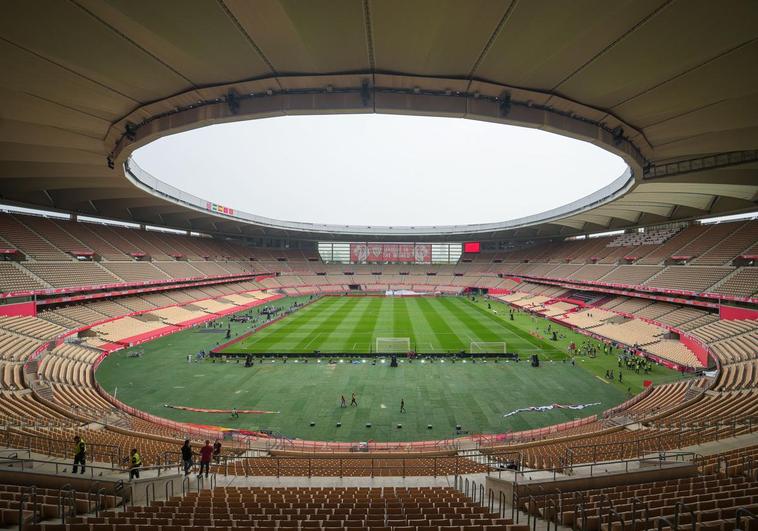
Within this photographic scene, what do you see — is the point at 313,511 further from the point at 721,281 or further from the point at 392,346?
the point at 721,281

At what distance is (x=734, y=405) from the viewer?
14.3 meters

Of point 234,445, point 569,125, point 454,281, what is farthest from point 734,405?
point 454,281

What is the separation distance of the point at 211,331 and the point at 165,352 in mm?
8612

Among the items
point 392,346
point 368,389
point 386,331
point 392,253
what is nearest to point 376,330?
point 386,331

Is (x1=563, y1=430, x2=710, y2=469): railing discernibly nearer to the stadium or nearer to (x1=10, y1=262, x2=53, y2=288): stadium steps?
the stadium

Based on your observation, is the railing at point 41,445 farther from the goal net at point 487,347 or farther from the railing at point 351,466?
the goal net at point 487,347

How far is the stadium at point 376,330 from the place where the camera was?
748cm

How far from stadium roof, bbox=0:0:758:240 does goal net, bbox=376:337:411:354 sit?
2144 cm

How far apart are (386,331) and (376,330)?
118 centimetres

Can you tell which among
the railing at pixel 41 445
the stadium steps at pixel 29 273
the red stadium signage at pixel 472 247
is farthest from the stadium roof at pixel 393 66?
the red stadium signage at pixel 472 247

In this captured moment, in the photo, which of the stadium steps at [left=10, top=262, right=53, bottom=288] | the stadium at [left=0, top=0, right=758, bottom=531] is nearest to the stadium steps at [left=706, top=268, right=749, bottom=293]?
the stadium at [left=0, top=0, right=758, bottom=531]

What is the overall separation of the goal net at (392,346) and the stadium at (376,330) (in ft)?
1.09

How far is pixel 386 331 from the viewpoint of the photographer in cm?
3953

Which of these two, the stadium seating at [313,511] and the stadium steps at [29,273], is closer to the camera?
the stadium seating at [313,511]
